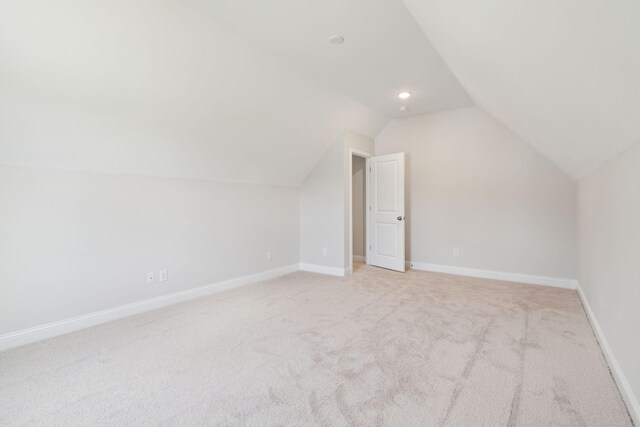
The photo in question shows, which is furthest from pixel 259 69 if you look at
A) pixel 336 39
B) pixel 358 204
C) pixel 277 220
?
pixel 358 204

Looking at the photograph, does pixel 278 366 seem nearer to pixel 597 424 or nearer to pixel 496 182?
pixel 597 424

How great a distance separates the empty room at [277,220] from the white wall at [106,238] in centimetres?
2

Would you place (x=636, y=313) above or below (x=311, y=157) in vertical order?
below

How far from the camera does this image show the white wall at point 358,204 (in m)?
5.65

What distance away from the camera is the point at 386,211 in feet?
16.0

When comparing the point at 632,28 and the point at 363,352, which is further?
the point at 363,352

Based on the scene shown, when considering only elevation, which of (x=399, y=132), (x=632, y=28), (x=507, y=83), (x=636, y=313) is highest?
(x=399, y=132)

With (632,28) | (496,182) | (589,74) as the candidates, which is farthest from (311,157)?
(632,28)

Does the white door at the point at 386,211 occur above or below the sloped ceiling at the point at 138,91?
below

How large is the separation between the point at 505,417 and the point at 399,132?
423 cm

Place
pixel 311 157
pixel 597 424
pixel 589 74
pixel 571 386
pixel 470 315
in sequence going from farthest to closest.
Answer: pixel 311 157, pixel 470 315, pixel 571 386, pixel 597 424, pixel 589 74

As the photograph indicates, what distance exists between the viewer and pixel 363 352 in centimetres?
220

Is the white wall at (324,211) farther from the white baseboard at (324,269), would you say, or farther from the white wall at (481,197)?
the white wall at (481,197)

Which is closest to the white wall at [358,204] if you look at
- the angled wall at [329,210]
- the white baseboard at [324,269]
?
the angled wall at [329,210]
